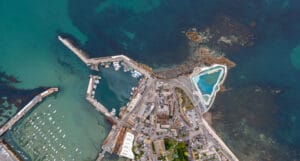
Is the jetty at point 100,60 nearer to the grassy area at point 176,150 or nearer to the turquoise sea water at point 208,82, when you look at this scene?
the turquoise sea water at point 208,82

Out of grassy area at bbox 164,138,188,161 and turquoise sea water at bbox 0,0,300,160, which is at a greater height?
turquoise sea water at bbox 0,0,300,160

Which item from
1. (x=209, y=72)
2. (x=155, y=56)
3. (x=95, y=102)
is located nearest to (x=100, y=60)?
(x=95, y=102)

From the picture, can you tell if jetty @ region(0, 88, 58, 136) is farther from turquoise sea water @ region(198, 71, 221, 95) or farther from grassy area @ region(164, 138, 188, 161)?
turquoise sea water @ region(198, 71, 221, 95)

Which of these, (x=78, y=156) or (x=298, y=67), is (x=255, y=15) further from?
(x=78, y=156)

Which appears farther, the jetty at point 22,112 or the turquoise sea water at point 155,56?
the turquoise sea water at point 155,56

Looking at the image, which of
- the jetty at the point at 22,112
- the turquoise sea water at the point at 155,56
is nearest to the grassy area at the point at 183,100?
the turquoise sea water at the point at 155,56

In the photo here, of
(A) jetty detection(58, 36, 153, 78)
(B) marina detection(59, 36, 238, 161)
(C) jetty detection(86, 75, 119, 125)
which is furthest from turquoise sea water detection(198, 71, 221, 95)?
(C) jetty detection(86, 75, 119, 125)

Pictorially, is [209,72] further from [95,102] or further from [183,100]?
[95,102]
